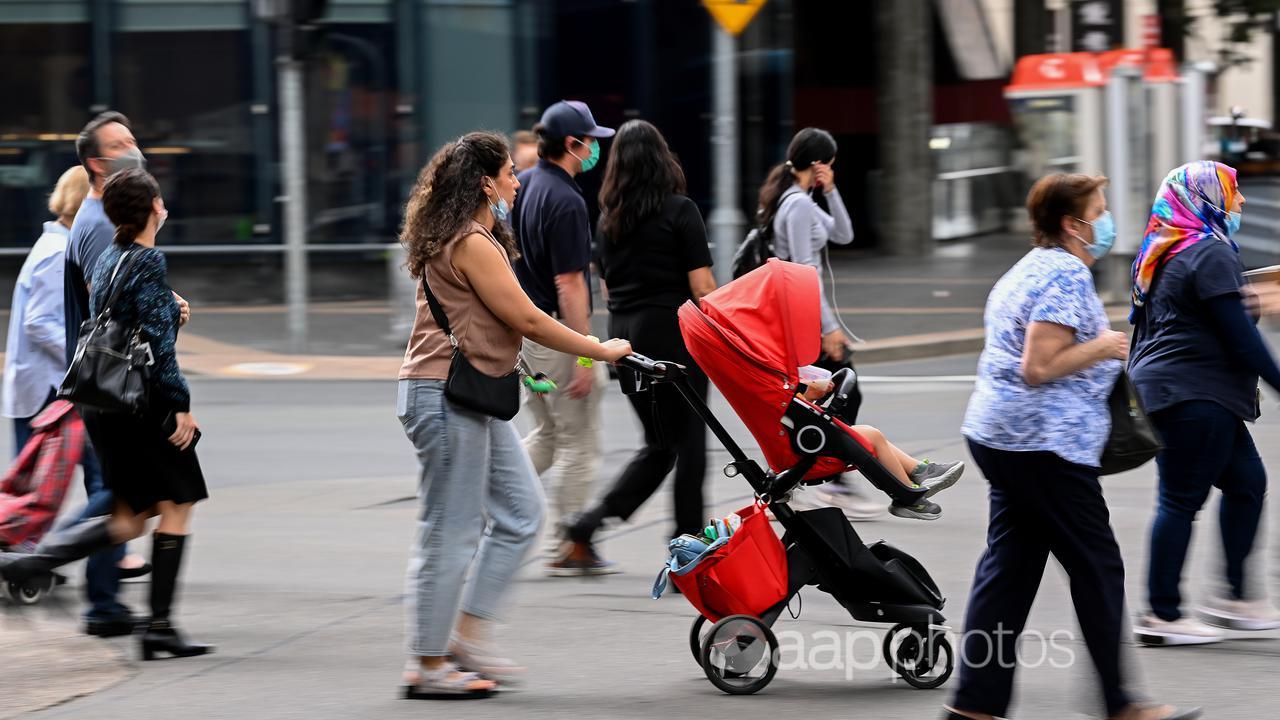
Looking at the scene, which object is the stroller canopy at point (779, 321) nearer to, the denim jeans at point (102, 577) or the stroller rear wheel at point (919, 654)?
the stroller rear wheel at point (919, 654)

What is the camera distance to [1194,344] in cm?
574

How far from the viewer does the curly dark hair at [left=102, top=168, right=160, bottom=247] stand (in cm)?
571

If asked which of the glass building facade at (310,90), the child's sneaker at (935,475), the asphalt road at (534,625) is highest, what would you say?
the glass building facade at (310,90)

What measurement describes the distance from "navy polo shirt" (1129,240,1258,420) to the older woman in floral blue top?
36.6 inches

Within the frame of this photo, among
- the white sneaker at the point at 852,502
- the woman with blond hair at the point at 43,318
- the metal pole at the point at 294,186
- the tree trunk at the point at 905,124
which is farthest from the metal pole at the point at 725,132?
the woman with blond hair at the point at 43,318

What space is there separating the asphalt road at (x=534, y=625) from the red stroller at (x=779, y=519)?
0.50ft

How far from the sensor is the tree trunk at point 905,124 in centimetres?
2092

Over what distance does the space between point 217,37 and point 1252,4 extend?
519 inches

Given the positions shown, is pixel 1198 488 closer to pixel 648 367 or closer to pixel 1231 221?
pixel 1231 221

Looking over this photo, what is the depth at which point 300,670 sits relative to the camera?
568cm

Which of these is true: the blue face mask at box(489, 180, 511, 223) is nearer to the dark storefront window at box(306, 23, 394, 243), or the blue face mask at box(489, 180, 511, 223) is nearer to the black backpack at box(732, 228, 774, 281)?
the black backpack at box(732, 228, 774, 281)

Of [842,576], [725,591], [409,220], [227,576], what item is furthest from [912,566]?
[227,576]

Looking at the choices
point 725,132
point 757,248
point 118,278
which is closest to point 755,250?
point 757,248

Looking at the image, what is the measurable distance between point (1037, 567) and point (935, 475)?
999 mm
